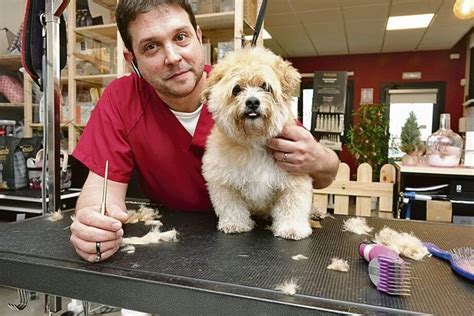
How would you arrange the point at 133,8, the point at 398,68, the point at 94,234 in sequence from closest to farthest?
the point at 94,234 < the point at 133,8 < the point at 398,68

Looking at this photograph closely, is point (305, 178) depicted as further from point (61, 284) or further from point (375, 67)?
point (375, 67)

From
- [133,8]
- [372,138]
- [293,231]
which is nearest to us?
[293,231]

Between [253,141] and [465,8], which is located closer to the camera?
[253,141]

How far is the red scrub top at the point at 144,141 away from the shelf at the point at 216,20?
3.97 feet

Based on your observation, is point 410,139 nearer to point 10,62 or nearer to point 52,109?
point 52,109

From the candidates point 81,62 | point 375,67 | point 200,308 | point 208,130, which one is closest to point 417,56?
point 375,67

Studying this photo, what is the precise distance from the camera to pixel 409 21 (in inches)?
189

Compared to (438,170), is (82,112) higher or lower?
higher

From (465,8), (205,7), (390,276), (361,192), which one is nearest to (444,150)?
(361,192)

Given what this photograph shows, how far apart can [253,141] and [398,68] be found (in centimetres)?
643

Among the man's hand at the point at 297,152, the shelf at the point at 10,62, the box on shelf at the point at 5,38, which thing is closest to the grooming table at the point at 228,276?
the man's hand at the point at 297,152

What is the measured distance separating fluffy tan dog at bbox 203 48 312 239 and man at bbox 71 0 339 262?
0.12 ft

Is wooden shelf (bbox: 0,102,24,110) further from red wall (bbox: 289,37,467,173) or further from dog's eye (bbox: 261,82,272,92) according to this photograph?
red wall (bbox: 289,37,467,173)

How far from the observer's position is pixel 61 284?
613 mm
